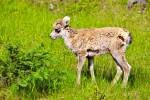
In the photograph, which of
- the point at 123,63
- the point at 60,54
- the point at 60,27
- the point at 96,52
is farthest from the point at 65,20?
the point at 60,54

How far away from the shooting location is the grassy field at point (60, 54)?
12.9 meters

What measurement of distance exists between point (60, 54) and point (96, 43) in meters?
2.39

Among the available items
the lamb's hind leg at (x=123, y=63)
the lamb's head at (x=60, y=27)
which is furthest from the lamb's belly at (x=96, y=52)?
the lamb's head at (x=60, y=27)

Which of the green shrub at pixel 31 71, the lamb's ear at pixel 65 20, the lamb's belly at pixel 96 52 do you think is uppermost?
the lamb's ear at pixel 65 20

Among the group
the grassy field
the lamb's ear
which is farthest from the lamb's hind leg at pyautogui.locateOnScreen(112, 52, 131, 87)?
the lamb's ear

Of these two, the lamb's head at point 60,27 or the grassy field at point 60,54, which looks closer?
the grassy field at point 60,54

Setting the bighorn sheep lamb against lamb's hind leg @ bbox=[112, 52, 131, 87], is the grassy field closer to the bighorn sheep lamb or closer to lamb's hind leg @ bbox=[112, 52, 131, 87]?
lamb's hind leg @ bbox=[112, 52, 131, 87]

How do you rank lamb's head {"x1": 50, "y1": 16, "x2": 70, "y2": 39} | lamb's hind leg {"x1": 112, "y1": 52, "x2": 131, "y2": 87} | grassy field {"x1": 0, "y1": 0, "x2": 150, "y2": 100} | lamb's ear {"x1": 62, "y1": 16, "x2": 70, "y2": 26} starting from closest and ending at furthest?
1. grassy field {"x1": 0, "y1": 0, "x2": 150, "y2": 100}
2. lamb's hind leg {"x1": 112, "y1": 52, "x2": 131, "y2": 87}
3. lamb's ear {"x1": 62, "y1": 16, "x2": 70, "y2": 26}
4. lamb's head {"x1": 50, "y1": 16, "x2": 70, "y2": 39}

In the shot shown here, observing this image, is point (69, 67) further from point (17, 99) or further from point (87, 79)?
point (17, 99)

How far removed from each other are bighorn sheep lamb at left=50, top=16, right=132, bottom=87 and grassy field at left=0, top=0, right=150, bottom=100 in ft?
1.22

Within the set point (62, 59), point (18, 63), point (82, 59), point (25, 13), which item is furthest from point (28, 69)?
point (25, 13)

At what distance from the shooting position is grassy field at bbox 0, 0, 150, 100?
1289cm

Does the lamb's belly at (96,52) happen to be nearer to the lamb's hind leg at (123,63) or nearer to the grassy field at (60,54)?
the lamb's hind leg at (123,63)

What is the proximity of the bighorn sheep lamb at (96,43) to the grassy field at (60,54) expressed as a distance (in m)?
0.37
